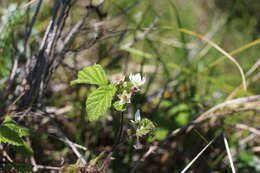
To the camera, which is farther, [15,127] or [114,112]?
[114,112]

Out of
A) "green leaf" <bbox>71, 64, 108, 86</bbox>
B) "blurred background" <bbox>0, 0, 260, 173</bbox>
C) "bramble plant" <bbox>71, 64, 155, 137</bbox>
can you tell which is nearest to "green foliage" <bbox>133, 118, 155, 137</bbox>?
"bramble plant" <bbox>71, 64, 155, 137</bbox>

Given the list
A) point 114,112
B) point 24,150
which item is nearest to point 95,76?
point 24,150

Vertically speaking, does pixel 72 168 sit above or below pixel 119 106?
below

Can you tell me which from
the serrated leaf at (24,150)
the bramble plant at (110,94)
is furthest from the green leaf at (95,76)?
the serrated leaf at (24,150)

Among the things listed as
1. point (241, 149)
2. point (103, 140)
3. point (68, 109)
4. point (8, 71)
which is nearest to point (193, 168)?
point (241, 149)

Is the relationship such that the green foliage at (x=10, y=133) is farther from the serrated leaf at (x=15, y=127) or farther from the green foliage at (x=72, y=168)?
the green foliage at (x=72, y=168)

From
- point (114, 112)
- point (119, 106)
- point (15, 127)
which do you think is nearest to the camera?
point (119, 106)

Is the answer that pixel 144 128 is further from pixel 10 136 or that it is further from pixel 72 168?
pixel 10 136
